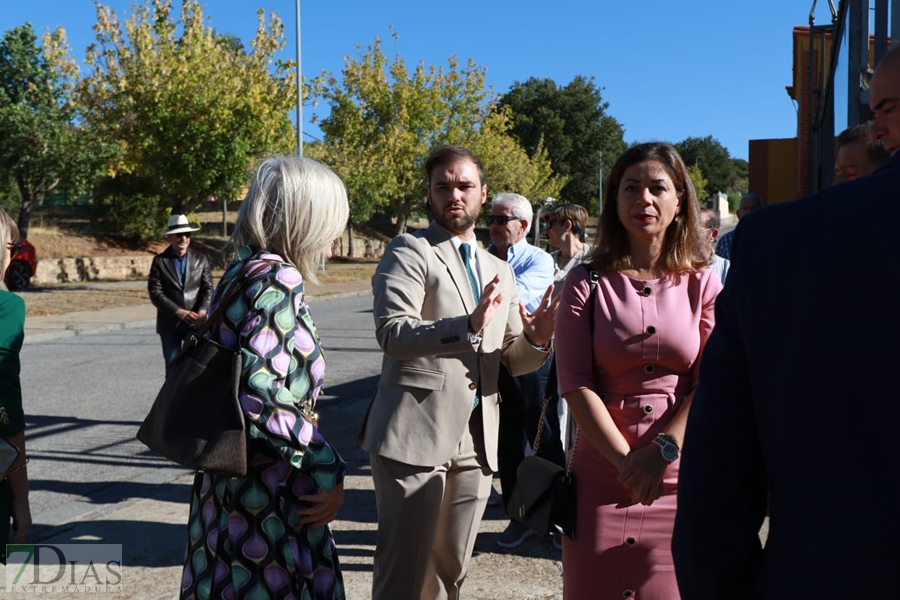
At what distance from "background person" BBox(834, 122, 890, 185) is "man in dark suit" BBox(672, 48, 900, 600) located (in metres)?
2.49

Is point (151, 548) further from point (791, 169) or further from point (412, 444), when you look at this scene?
point (791, 169)

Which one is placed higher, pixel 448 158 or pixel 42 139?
pixel 42 139

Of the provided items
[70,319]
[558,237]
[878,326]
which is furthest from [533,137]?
[878,326]

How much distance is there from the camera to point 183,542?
5.09 meters

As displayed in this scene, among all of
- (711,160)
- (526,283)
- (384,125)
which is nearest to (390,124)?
(384,125)

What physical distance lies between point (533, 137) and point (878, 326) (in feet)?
242

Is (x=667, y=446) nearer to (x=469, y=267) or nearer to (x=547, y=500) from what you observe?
(x=547, y=500)

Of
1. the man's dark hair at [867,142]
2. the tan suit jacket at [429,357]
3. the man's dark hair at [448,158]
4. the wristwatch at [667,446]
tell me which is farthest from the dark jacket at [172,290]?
the wristwatch at [667,446]

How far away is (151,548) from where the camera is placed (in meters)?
5.00

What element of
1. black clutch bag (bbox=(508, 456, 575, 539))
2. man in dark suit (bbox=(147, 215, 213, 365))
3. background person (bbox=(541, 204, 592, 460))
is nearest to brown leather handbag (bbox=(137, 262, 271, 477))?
black clutch bag (bbox=(508, 456, 575, 539))

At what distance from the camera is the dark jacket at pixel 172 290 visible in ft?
26.7

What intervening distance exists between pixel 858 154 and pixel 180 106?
72.7ft

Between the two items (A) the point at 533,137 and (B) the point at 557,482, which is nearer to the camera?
(B) the point at 557,482

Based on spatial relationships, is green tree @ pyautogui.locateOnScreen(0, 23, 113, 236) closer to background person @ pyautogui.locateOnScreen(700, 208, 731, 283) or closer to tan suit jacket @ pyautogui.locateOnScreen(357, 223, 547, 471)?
background person @ pyautogui.locateOnScreen(700, 208, 731, 283)
